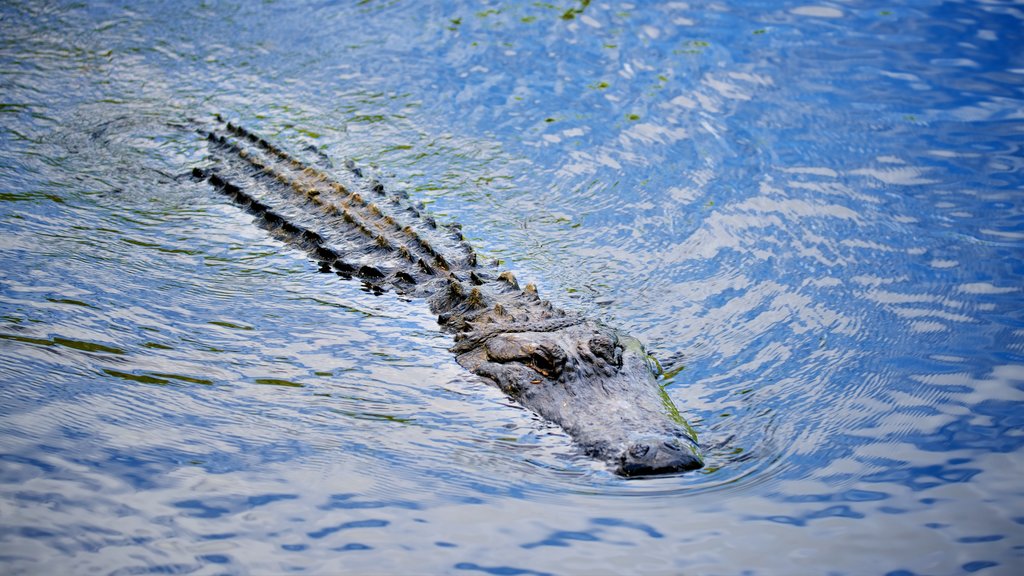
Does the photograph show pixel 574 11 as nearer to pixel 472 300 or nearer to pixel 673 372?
pixel 472 300

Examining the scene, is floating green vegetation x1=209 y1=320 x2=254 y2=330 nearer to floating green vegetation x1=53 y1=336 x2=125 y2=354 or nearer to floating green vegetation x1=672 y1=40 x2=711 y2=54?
floating green vegetation x1=53 y1=336 x2=125 y2=354

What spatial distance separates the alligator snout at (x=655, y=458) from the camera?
454 centimetres

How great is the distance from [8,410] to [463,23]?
967cm

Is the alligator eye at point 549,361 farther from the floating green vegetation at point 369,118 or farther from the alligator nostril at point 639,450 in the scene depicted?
the floating green vegetation at point 369,118

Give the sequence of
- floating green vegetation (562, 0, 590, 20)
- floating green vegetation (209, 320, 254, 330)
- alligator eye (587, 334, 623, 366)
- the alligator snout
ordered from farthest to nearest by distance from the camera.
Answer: floating green vegetation (562, 0, 590, 20) < floating green vegetation (209, 320, 254, 330) < alligator eye (587, 334, 623, 366) < the alligator snout

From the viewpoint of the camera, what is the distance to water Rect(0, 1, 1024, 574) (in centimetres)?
425

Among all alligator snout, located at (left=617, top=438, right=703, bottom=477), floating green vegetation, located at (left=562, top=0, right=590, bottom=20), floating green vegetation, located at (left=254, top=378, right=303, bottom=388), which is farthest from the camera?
floating green vegetation, located at (left=562, top=0, right=590, bottom=20)

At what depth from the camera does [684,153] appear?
9.49 meters

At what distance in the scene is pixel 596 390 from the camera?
5293 millimetres

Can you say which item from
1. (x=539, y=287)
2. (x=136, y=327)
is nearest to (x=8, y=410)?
(x=136, y=327)

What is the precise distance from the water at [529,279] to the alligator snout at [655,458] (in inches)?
3.7

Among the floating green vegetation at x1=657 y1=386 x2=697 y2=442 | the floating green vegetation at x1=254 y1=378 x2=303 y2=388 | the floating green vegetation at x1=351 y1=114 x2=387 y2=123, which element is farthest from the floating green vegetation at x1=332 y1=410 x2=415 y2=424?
the floating green vegetation at x1=351 y1=114 x2=387 y2=123

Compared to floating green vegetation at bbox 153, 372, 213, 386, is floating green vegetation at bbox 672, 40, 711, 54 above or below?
above

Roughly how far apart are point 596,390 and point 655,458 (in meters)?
0.81
